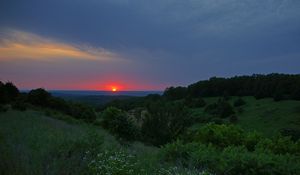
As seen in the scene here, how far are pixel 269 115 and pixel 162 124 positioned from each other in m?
41.4

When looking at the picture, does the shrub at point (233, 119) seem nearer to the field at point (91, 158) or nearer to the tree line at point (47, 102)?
the tree line at point (47, 102)

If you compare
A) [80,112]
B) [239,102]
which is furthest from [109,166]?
[239,102]

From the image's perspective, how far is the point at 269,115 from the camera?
6581 cm

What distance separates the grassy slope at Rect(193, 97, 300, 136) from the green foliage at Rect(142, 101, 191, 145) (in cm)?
2654

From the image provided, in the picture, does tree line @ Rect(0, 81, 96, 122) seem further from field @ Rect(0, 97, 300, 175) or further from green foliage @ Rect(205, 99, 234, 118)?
green foliage @ Rect(205, 99, 234, 118)

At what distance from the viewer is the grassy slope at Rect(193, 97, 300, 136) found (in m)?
59.3

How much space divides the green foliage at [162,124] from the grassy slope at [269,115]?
87.1ft

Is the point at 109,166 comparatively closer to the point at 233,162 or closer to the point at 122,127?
the point at 233,162

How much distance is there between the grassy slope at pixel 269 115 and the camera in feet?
194

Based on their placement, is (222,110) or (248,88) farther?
(248,88)

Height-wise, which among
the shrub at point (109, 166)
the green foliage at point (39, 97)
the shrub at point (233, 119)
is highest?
the green foliage at point (39, 97)

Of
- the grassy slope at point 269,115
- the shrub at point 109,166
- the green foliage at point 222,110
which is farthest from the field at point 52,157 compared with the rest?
the green foliage at point 222,110

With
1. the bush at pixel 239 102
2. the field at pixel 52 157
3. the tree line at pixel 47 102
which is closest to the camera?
the field at pixel 52 157

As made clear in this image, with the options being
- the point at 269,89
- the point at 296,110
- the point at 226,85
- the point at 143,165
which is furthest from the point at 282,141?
the point at 226,85
